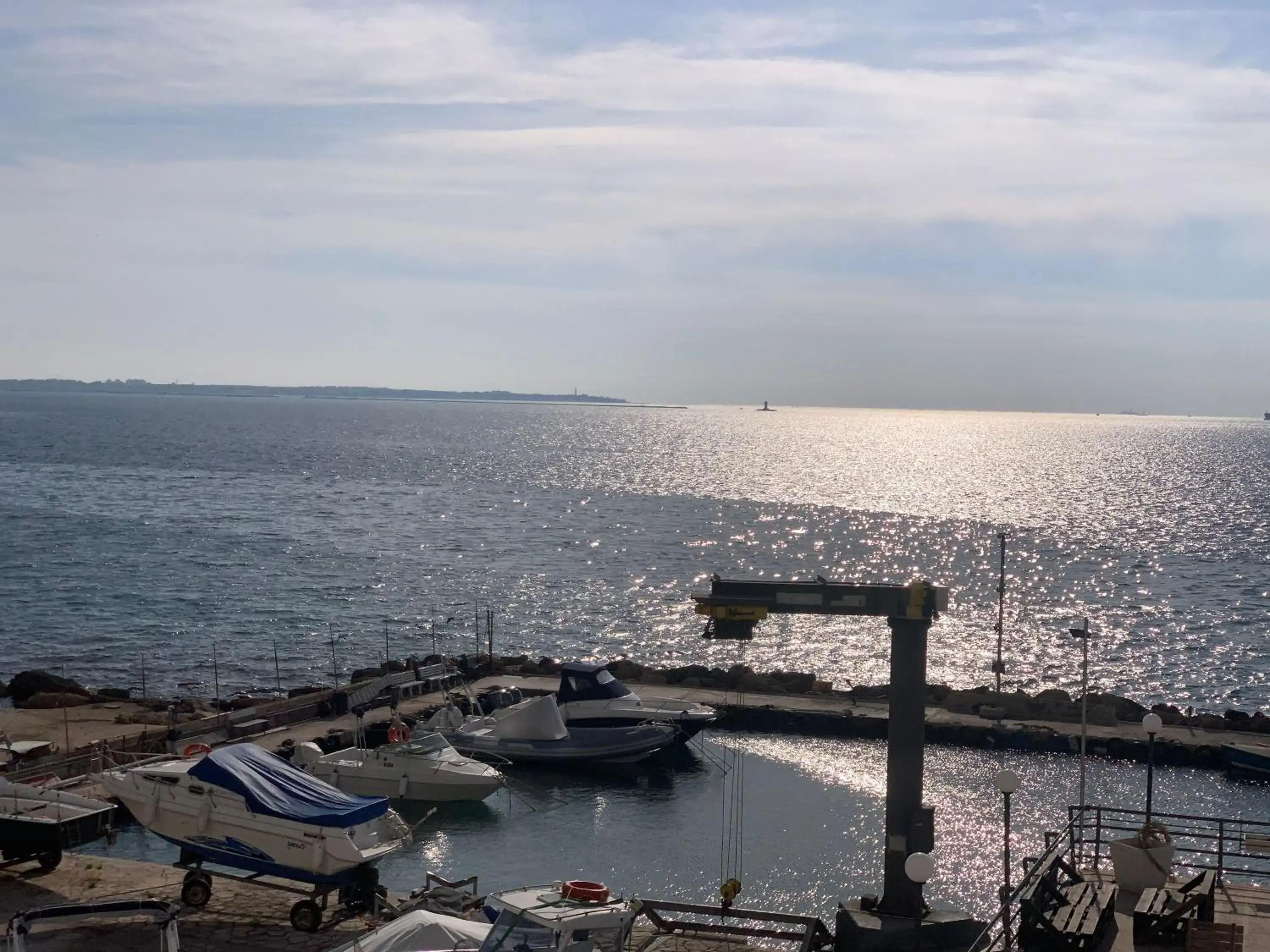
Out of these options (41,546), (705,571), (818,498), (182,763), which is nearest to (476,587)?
(705,571)

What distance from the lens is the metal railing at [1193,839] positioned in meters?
18.7

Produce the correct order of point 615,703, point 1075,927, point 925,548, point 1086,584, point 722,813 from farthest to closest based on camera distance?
point 925,548, point 1086,584, point 615,703, point 722,813, point 1075,927

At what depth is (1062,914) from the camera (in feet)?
53.1

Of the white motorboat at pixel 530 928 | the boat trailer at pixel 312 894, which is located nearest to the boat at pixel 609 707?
the boat trailer at pixel 312 894

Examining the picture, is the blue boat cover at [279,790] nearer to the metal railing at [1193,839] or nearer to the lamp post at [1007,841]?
the lamp post at [1007,841]

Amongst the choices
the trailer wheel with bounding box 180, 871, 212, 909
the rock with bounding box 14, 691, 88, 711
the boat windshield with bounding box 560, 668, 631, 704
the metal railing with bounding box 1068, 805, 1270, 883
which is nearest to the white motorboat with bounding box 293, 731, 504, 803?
the boat windshield with bounding box 560, 668, 631, 704

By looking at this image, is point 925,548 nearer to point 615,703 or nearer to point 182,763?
point 615,703

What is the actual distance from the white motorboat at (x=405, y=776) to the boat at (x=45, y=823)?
11.1 meters

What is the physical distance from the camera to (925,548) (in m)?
112

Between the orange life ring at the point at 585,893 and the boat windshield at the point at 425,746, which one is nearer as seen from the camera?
the orange life ring at the point at 585,893

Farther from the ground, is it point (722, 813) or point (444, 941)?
point (444, 941)

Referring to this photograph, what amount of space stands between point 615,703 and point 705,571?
53.5 meters

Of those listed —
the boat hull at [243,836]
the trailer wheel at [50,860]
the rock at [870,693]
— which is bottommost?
the rock at [870,693]

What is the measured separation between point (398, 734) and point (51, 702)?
16696 millimetres
